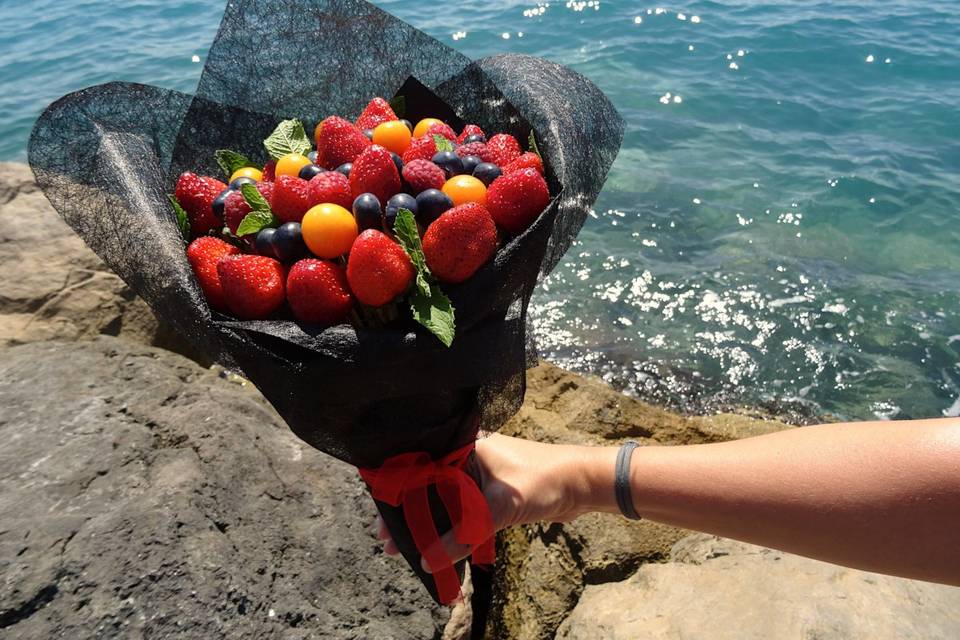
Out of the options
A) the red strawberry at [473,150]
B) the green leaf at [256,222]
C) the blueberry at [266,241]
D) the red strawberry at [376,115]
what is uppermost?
the red strawberry at [376,115]

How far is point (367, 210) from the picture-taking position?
1.18 metres

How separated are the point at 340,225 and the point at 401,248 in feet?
0.40

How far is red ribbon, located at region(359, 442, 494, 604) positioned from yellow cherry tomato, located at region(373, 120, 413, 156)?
71cm

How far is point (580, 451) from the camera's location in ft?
5.80

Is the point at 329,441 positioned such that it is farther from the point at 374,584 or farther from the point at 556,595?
the point at 556,595

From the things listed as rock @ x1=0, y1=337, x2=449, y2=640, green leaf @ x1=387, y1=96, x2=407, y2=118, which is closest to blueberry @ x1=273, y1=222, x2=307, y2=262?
green leaf @ x1=387, y1=96, x2=407, y2=118

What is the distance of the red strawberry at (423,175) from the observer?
1239 millimetres

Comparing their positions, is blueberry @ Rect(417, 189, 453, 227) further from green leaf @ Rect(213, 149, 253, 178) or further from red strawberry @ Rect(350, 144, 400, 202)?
green leaf @ Rect(213, 149, 253, 178)

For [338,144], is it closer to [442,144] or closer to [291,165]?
[291,165]

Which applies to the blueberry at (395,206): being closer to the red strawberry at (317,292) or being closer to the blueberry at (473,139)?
the red strawberry at (317,292)

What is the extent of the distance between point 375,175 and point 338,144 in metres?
0.20

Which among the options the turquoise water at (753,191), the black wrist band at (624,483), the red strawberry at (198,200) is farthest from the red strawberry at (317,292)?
the turquoise water at (753,191)

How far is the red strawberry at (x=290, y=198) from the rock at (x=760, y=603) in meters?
1.83

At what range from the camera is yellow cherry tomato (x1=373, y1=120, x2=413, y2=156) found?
1.39m
